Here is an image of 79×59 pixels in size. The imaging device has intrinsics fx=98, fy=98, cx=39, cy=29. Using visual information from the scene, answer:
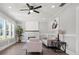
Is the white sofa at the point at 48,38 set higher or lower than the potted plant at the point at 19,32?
lower

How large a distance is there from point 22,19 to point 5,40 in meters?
1.05

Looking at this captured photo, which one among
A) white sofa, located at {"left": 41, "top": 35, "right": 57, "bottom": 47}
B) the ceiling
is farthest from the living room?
white sofa, located at {"left": 41, "top": 35, "right": 57, "bottom": 47}

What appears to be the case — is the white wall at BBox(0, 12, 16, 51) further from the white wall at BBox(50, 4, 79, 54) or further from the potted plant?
the white wall at BBox(50, 4, 79, 54)

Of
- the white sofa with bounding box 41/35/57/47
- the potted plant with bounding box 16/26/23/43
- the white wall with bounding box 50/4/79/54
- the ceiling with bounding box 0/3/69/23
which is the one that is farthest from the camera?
the white sofa with bounding box 41/35/57/47

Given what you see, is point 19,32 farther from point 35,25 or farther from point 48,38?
point 48,38

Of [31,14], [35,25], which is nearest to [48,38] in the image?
[35,25]

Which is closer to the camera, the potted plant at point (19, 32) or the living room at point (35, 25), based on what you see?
the living room at point (35, 25)

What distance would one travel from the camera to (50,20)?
12.6 feet

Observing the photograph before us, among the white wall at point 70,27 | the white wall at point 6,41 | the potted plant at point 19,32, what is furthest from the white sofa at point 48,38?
the white wall at point 6,41

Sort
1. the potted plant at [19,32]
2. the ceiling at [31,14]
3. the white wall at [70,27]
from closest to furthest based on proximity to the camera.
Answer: the ceiling at [31,14] < the white wall at [70,27] < the potted plant at [19,32]

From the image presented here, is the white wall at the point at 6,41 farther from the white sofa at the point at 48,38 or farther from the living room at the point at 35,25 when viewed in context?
the white sofa at the point at 48,38
